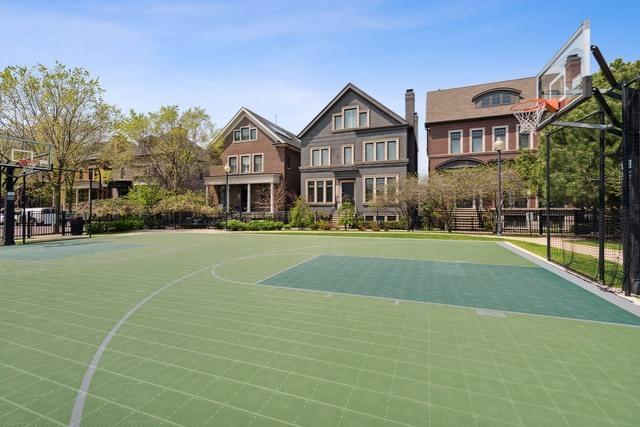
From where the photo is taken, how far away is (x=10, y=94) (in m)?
23.8

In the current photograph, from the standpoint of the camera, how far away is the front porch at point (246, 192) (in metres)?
35.3

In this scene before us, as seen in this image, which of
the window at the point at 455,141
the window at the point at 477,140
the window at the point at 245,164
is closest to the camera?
the window at the point at 477,140

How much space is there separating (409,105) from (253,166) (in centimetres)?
1852

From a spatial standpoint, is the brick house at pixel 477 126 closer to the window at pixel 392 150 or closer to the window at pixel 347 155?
the window at pixel 392 150

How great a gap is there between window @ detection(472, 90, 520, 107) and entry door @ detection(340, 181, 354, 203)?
14.7 metres

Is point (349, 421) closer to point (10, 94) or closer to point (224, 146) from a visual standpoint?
point (10, 94)

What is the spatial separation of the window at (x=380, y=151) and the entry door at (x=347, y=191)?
306 centimetres

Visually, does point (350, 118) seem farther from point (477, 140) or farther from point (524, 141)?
point (524, 141)

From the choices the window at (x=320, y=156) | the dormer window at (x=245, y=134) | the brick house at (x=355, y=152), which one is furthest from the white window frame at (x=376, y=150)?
the dormer window at (x=245, y=134)

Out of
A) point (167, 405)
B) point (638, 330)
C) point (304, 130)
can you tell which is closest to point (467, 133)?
point (304, 130)

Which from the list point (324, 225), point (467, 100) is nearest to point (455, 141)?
point (467, 100)

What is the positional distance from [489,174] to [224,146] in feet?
94.0

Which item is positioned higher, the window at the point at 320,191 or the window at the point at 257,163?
the window at the point at 257,163

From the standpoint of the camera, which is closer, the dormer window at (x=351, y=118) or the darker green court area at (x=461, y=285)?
the darker green court area at (x=461, y=285)
